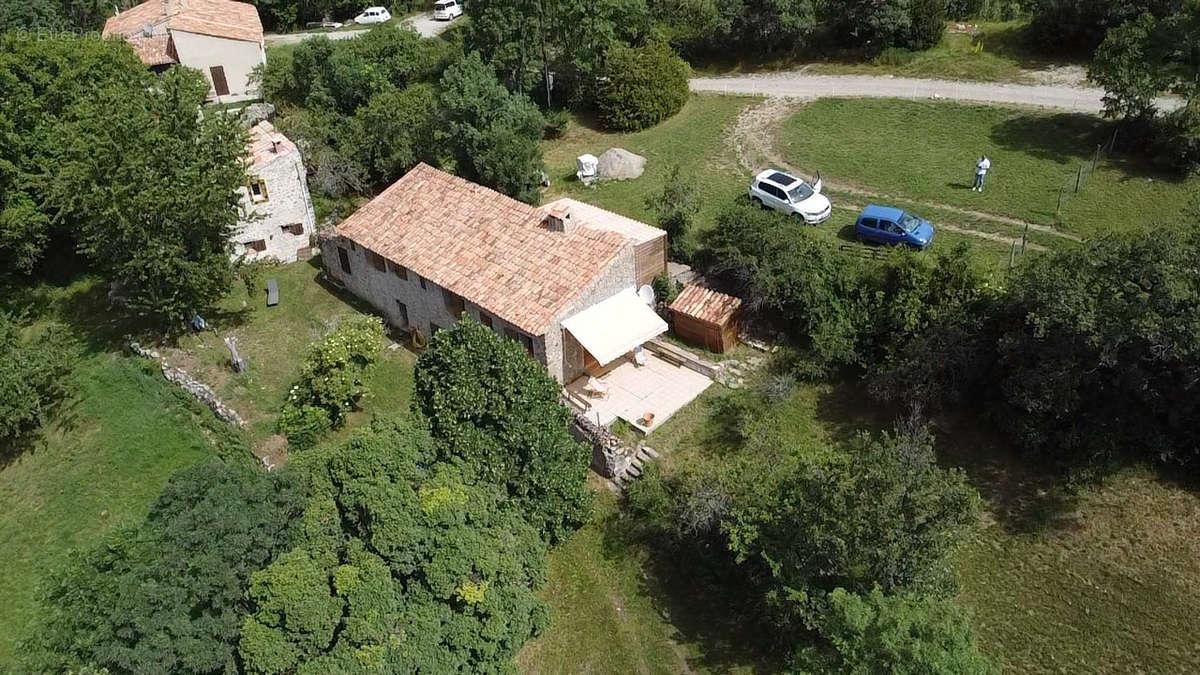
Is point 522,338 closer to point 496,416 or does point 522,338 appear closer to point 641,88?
point 496,416

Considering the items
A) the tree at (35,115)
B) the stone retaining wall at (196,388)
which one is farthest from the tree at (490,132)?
the stone retaining wall at (196,388)

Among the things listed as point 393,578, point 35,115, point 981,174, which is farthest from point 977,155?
point 35,115

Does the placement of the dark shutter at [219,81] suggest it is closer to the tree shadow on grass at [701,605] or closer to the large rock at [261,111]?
the large rock at [261,111]

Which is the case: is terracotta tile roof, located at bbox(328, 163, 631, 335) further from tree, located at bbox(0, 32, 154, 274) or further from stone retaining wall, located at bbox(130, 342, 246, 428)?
tree, located at bbox(0, 32, 154, 274)

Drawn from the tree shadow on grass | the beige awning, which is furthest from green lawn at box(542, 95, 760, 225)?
the tree shadow on grass

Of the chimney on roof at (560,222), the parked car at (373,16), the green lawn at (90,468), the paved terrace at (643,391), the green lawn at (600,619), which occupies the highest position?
the chimney on roof at (560,222)

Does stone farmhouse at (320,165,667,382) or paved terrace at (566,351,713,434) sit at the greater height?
stone farmhouse at (320,165,667,382)

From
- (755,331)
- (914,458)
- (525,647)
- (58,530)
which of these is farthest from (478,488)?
(58,530)
